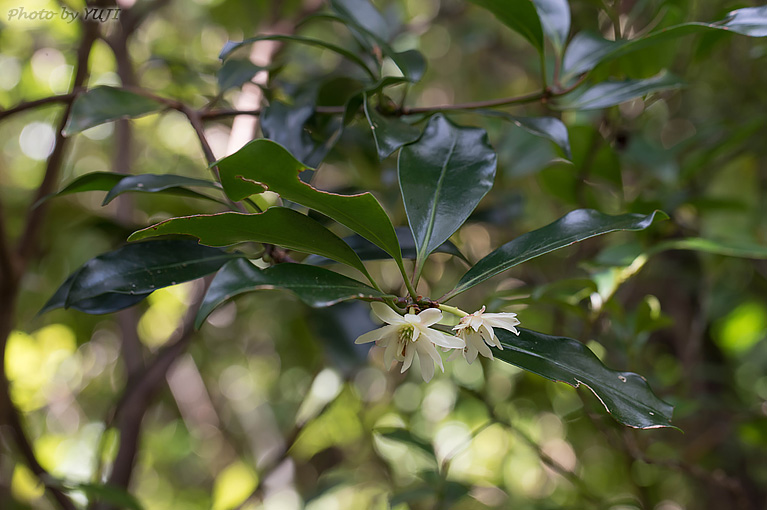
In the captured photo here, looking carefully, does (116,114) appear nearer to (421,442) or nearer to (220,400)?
(421,442)

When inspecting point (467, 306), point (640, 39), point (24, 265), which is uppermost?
point (640, 39)

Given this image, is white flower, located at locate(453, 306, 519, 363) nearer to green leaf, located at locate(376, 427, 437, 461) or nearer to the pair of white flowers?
the pair of white flowers

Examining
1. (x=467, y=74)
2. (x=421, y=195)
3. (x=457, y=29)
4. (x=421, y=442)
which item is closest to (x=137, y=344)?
(x=421, y=442)

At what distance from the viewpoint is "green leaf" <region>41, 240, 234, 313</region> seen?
45 cm

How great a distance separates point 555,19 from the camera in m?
0.66

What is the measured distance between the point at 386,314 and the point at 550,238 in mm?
137

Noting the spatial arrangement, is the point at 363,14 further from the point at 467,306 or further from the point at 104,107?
the point at 467,306

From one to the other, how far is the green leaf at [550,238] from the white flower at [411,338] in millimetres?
31

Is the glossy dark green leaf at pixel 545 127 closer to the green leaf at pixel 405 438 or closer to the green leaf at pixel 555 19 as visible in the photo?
the green leaf at pixel 555 19

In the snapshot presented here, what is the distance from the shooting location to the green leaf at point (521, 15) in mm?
563

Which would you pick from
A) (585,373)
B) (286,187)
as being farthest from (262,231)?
(585,373)

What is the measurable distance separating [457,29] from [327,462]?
1414mm

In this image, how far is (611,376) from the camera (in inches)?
16.8

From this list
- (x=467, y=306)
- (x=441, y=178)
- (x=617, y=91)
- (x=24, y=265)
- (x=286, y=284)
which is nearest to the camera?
(x=286, y=284)
